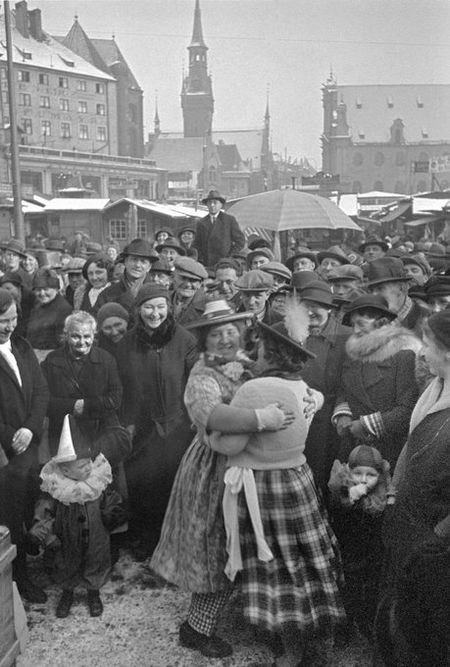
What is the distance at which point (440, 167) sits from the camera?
51406mm

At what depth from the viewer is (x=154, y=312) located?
428cm

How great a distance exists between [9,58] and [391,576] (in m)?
12.8

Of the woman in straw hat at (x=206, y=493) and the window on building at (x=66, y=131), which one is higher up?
the window on building at (x=66, y=131)

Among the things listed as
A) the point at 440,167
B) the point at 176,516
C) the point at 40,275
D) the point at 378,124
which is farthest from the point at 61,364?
the point at 378,124

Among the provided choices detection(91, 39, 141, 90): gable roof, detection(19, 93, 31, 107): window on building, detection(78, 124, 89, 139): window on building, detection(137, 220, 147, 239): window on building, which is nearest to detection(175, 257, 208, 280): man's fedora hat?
detection(137, 220, 147, 239): window on building

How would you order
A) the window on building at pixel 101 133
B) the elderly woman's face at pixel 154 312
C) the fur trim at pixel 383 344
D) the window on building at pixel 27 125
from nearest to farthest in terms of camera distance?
1. the fur trim at pixel 383 344
2. the elderly woman's face at pixel 154 312
3. the window on building at pixel 27 125
4. the window on building at pixel 101 133

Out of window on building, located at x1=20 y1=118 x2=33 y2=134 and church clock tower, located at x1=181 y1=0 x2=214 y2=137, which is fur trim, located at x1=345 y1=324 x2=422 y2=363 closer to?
window on building, located at x1=20 y1=118 x2=33 y2=134

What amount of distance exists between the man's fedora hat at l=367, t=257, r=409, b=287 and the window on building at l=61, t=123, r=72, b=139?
61.0 m

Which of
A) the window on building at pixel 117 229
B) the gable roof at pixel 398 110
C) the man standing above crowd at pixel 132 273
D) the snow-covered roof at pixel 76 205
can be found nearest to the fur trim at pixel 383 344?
the man standing above crowd at pixel 132 273

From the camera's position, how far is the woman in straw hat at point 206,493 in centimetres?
319

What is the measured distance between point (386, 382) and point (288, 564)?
1.18 meters

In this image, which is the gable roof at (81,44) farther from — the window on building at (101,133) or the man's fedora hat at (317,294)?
the man's fedora hat at (317,294)

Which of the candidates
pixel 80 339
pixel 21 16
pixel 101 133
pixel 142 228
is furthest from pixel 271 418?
pixel 101 133

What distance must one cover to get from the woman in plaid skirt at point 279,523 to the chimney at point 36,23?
59.8m
